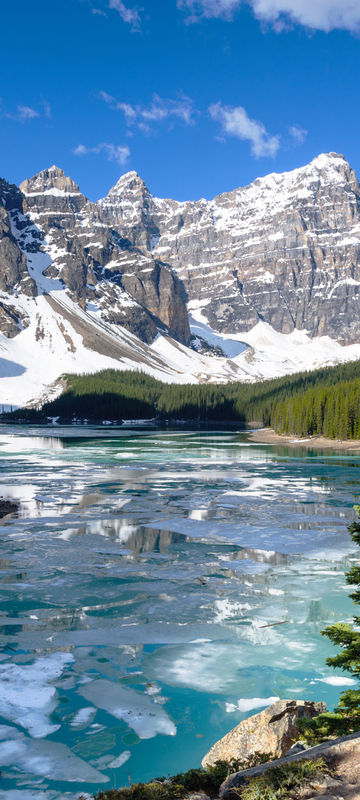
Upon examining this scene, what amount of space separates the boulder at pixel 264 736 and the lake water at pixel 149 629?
630mm

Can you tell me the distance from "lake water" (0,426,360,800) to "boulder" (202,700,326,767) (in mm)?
630

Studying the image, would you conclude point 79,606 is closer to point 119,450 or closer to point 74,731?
point 74,731

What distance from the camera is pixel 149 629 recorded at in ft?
51.4

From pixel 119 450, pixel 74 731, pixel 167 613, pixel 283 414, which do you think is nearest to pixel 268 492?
pixel 167 613

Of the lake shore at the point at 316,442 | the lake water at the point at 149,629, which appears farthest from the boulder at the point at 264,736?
the lake shore at the point at 316,442

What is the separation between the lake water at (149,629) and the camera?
10359mm

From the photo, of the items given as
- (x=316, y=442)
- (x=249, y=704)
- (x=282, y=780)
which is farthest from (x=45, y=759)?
(x=316, y=442)

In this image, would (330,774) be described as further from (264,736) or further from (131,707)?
(131,707)

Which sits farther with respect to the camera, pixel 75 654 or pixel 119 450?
pixel 119 450

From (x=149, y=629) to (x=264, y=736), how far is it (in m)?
6.52

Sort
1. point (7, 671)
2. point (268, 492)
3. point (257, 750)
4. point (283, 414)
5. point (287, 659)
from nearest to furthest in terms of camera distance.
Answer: point (257, 750), point (7, 671), point (287, 659), point (268, 492), point (283, 414)

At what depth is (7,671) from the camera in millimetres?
13047

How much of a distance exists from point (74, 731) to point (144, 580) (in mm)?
9421

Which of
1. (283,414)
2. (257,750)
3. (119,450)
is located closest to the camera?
(257,750)
